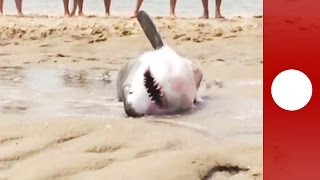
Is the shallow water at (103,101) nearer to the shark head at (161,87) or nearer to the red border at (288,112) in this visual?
the shark head at (161,87)

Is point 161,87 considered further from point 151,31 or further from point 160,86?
point 151,31

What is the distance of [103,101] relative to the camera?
301 centimetres

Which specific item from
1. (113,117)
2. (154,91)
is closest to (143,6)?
(154,91)

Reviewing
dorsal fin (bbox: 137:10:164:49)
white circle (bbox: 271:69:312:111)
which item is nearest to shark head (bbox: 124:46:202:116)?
dorsal fin (bbox: 137:10:164:49)

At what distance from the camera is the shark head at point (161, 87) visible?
2.60 meters

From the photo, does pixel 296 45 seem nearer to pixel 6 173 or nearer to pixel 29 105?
pixel 6 173

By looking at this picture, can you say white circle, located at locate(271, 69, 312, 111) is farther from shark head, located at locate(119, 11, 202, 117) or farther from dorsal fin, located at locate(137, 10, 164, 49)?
dorsal fin, located at locate(137, 10, 164, 49)

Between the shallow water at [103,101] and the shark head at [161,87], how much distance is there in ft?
0.23

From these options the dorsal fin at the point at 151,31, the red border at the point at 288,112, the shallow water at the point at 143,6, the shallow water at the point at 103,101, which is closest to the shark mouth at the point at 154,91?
the shallow water at the point at 103,101

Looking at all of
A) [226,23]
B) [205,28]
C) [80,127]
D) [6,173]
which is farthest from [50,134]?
[226,23]

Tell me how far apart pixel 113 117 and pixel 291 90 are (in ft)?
6.24

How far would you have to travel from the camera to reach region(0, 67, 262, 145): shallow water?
7.96ft

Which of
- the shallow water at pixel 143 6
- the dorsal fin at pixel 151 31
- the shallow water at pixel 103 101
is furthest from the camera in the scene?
the shallow water at pixel 143 6

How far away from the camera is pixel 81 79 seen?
3.75m
